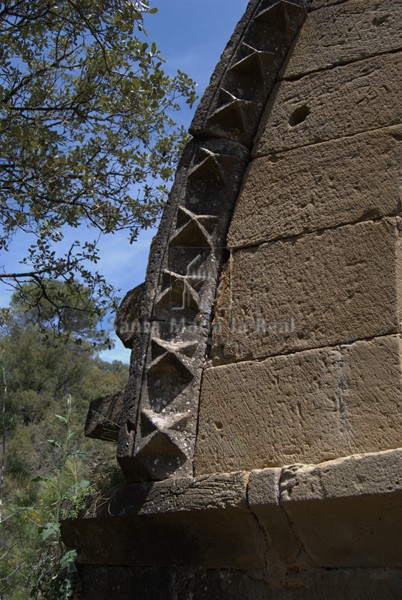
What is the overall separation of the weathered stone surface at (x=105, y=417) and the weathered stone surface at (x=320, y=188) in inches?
42.4

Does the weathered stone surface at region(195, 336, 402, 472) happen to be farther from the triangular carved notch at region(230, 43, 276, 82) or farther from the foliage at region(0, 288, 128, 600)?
the triangular carved notch at region(230, 43, 276, 82)

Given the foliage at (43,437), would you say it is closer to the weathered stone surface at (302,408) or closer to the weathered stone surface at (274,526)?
the weathered stone surface at (302,408)

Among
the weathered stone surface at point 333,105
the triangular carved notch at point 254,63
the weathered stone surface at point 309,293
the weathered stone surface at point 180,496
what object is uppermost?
the triangular carved notch at point 254,63

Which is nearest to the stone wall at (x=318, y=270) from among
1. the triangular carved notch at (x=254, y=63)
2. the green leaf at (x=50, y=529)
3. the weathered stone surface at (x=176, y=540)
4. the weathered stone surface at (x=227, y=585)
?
the triangular carved notch at (x=254, y=63)

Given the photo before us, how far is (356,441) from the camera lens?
2.86 meters

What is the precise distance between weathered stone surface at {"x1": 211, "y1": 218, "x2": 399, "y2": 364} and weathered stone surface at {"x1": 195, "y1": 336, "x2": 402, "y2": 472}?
8cm

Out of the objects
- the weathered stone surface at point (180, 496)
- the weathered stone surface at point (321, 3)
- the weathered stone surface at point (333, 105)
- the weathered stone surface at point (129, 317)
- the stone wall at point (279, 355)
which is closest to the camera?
the stone wall at point (279, 355)

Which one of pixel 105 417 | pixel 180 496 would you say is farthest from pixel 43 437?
pixel 180 496

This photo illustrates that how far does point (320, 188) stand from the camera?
3.46 m

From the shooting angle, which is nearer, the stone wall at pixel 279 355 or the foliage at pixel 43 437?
the stone wall at pixel 279 355

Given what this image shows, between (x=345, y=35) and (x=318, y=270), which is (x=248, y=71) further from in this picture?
(x=318, y=270)

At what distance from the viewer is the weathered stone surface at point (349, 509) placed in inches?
104

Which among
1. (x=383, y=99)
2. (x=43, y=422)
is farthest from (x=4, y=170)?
(x=43, y=422)

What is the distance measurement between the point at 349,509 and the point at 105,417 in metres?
1.67
